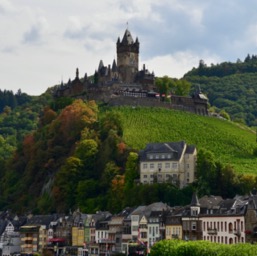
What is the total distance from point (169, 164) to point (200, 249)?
5595 cm

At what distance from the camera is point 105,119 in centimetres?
18088

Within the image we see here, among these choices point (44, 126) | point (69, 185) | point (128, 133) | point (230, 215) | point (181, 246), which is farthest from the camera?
point (44, 126)

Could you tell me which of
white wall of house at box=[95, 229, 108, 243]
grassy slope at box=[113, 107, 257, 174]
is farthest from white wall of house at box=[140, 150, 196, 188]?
white wall of house at box=[95, 229, 108, 243]

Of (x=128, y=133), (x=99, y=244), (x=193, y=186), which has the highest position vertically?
(x=128, y=133)

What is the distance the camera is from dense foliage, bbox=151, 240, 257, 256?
92.7 metres

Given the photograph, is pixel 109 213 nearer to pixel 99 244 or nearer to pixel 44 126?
pixel 99 244

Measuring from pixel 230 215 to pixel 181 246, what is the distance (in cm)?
2041

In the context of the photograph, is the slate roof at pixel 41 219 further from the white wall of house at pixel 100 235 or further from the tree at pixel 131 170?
the tree at pixel 131 170

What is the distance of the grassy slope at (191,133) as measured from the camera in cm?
17400

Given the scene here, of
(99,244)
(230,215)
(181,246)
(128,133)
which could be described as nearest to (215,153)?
(128,133)

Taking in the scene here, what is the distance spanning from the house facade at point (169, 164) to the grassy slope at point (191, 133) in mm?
10176

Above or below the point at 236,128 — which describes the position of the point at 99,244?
below

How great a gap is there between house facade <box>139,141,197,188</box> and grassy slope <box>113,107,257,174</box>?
1018 centimetres

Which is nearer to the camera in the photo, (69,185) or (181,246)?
(181,246)
